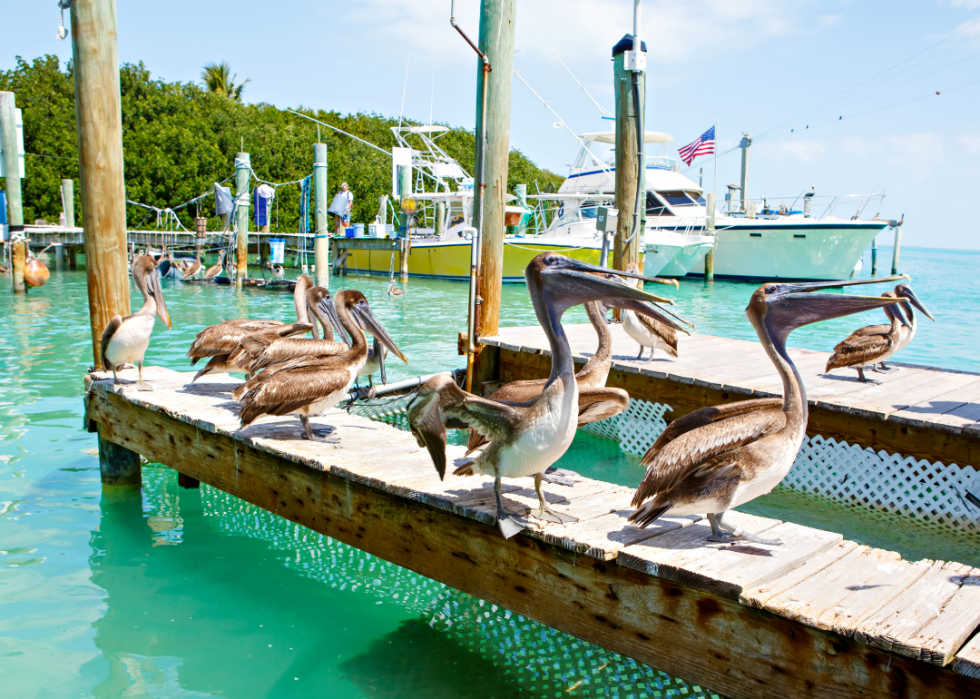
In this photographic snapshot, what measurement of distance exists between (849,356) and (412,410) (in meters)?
4.98

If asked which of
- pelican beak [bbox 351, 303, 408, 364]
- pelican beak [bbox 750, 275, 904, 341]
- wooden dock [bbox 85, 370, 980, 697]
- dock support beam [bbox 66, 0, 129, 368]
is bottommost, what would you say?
wooden dock [bbox 85, 370, 980, 697]

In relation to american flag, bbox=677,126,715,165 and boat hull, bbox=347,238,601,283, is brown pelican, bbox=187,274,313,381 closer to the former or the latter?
boat hull, bbox=347,238,601,283

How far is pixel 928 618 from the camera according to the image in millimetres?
2514

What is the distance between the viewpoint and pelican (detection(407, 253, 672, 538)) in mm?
3068

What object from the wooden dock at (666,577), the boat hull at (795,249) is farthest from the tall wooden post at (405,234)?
the wooden dock at (666,577)

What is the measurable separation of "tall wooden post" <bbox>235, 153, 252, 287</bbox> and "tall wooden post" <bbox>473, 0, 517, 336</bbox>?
1722 centimetres

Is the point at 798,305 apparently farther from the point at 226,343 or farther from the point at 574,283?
the point at 226,343

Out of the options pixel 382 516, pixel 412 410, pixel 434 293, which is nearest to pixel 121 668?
pixel 382 516

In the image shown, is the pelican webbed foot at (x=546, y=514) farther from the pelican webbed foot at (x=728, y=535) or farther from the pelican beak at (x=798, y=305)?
the pelican beak at (x=798, y=305)

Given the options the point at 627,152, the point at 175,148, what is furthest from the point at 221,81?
the point at 627,152

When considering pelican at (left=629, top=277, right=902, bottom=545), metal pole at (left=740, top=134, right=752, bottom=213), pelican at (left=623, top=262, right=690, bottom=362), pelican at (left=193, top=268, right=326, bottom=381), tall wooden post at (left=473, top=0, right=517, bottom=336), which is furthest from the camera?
metal pole at (left=740, top=134, right=752, bottom=213)

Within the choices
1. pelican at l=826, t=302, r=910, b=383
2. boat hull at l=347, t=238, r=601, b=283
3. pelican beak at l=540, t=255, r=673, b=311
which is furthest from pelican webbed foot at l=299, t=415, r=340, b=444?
boat hull at l=347, t=238, r=601, b=283

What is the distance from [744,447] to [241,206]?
75.9ft

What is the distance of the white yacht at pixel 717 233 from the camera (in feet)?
87.4
